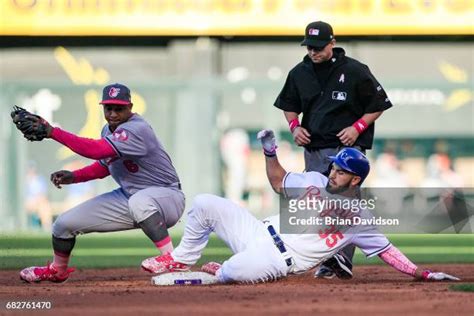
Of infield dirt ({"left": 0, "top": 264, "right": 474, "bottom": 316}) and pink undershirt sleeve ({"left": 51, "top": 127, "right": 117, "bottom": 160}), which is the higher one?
pink undershirt sleeve ({"left": 51, "top": 127, "right": 117, "bottom": 160})

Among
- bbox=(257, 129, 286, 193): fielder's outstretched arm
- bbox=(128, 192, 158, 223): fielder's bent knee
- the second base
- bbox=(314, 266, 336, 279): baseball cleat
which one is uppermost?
bbox=(257, 129, 286, 193): fielder's outstretched arm

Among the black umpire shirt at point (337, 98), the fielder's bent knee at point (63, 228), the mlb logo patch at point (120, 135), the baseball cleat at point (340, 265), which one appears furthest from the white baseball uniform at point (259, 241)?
the fielder's bent knee at point (63, 228)

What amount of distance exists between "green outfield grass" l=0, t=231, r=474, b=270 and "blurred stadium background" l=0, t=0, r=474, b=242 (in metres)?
3.32

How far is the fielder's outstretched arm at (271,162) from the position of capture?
326 inches

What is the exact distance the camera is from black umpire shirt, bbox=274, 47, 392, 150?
29.6 feet

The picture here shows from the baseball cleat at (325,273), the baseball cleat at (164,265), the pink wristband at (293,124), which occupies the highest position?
the pink wristband at (293,124)

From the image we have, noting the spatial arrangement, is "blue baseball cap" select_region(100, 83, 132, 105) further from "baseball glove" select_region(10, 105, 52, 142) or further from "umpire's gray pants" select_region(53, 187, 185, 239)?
"umpire's gray pants" select_region(53, 187, 185, 239)

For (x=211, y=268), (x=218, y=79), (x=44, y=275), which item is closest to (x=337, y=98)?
(x=211, y=268)

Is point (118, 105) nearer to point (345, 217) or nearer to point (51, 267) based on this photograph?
point (51, 267)

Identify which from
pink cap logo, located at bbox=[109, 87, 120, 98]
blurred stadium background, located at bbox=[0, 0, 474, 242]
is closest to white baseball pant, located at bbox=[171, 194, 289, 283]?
pink cap logo, located at bbox=[109, 87, 120, 98]

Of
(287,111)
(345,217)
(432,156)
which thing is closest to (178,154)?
(432,156)

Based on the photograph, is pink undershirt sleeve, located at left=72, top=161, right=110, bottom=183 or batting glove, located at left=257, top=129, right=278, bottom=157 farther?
pink undershirt sleeve, located at left=72, top=161, right=110, bottom=183

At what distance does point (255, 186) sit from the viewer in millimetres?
20625

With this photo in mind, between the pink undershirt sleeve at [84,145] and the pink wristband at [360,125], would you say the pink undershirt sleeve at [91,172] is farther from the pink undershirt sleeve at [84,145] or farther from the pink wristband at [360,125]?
the pink wristband at [360,125]
